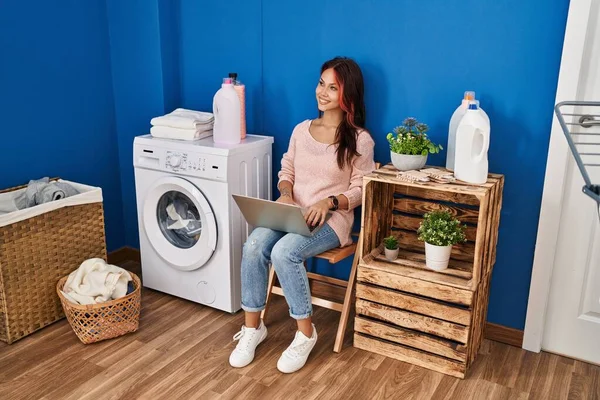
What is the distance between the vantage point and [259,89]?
293 cm

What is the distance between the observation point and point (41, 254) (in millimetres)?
2576

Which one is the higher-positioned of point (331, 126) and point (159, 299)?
point (331, 126)

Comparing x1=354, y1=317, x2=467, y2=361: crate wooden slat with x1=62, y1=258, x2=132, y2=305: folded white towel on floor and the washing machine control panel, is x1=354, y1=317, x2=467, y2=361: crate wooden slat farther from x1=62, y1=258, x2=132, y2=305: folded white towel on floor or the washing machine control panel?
x1=62, y1=258, x2=132, y2=305: folded white towel on floor

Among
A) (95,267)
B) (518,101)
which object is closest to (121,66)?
(95,267)

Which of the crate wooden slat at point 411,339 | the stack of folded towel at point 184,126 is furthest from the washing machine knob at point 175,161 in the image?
the crate wooden slat at point 411,339

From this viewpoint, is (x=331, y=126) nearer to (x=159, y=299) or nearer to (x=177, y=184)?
(x=177, y=184)

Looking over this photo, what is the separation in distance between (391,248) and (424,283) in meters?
0.22

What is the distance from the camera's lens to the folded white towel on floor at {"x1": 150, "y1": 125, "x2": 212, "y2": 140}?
9.07ft

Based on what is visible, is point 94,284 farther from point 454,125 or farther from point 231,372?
point 454,125

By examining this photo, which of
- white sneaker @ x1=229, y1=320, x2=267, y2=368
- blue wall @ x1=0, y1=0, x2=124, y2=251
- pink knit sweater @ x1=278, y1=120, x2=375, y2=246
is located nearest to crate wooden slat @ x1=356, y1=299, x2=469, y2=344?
pink knit sweater @ x1=278, y1=120, x2=375, y2=246

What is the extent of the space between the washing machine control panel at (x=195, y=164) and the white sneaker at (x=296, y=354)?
2.52 ft

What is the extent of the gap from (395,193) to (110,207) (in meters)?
1.61

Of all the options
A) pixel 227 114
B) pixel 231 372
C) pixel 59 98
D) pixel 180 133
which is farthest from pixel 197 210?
pixel 59 98

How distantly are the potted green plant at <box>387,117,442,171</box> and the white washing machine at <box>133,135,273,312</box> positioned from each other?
691 mm
